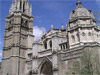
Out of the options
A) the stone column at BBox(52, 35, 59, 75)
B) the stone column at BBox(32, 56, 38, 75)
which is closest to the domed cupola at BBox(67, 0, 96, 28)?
the stone column at BBox(52, 35, 59, 75)

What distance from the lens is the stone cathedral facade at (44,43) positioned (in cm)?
2812

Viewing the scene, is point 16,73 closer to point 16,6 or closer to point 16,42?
point 16,42

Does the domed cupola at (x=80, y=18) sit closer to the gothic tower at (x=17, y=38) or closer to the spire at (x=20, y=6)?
the gothic tower at (x=17, y=38)

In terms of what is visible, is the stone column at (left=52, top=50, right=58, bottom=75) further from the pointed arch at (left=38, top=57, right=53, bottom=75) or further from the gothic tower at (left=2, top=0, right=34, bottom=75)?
the gothic tower at (left=2, top=0, right=34, bottom=75)

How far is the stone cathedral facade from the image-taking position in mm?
28120

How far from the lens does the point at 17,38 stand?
41438 millimetres

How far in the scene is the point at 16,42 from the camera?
40.9 m

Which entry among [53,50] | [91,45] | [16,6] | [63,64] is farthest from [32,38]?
[91,45]

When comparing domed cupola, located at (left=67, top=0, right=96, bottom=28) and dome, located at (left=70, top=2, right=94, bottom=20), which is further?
dome, located at (left=70, top=2, right=94, bottom=20)

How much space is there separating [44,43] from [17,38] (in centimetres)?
814

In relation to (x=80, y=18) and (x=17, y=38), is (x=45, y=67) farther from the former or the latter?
(x=80, y=18)

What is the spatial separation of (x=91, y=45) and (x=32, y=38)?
24.2 metres

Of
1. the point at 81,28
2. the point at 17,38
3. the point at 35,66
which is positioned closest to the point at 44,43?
the point at 17,38

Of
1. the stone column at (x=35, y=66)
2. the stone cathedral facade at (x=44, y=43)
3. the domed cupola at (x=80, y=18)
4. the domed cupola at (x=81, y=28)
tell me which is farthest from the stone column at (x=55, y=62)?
the domed cupola at (x=80, y=18)
